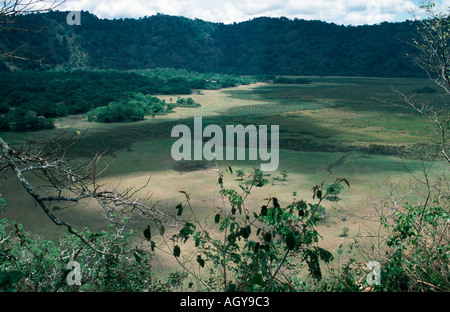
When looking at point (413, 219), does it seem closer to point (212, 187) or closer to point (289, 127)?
point (212, 187)

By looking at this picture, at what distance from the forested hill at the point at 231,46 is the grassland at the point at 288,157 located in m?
31.1

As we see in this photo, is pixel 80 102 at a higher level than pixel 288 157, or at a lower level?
higher

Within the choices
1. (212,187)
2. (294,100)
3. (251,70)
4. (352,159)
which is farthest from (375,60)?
(212,187)

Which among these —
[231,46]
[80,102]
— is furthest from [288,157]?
[231,46]

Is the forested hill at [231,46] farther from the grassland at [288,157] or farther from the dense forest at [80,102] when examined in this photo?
the grassland at [288,157]

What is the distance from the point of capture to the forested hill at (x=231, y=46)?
52.8 m

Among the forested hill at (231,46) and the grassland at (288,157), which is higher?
the forested hill at (231,46)

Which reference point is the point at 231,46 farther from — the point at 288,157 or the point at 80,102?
the point at 288,157

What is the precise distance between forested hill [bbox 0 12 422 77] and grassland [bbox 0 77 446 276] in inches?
1223

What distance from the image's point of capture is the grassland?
901 cm

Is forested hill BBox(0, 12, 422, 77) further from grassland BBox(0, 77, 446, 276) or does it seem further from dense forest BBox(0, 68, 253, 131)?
grassland BBox(0, 77, 446, 276)

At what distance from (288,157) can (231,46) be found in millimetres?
60426

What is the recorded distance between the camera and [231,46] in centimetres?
7131

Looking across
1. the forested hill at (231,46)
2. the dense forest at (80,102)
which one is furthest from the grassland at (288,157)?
the forested hill at (231,46)
